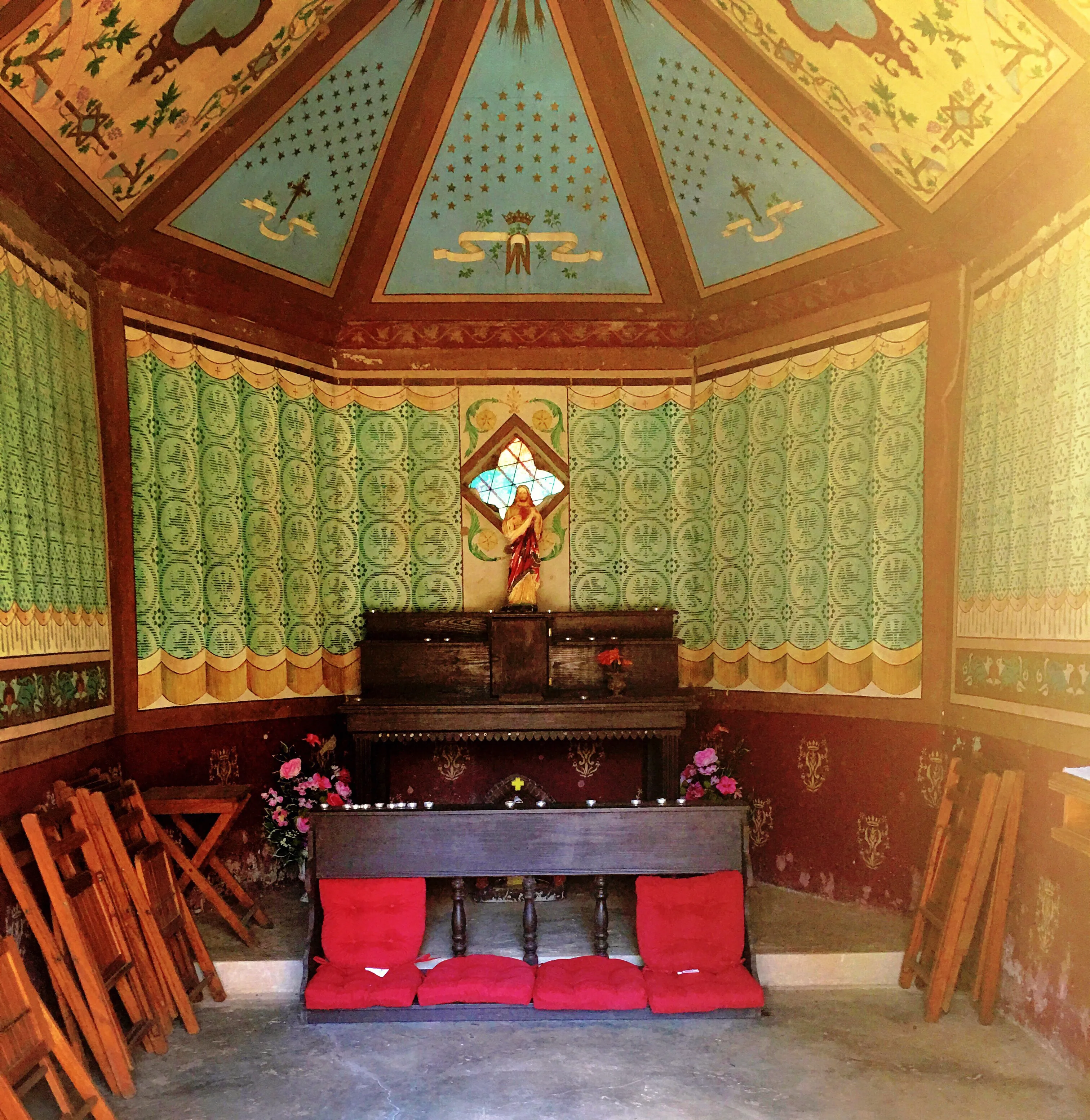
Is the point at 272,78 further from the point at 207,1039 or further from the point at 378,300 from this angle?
the point at 207,1039

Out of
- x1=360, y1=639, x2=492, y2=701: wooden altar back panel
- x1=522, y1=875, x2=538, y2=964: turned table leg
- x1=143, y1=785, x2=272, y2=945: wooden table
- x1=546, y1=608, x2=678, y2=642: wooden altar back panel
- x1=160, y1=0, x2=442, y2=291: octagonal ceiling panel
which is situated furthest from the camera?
x1=546, y1=608, x2=678, y2=642: wooden altar back panel

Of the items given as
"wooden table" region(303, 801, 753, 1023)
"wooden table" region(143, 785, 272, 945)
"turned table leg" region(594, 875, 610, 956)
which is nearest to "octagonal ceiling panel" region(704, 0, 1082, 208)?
"wooden table" region(303, 801, 753, 1023)

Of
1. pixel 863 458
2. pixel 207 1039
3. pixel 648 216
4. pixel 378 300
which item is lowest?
pixel 207 1039

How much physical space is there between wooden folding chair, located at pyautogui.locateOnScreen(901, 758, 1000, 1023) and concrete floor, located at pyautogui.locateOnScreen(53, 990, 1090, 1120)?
0.21m

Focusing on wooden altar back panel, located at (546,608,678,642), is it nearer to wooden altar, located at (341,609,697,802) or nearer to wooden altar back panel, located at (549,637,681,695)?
wooden altar, located at (341,609,697,802)

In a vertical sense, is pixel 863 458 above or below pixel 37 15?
below

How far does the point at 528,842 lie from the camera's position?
4.87 m

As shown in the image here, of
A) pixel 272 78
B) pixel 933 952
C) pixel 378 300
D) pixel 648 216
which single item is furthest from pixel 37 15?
pixel 933 952

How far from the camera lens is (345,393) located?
7.07 meters

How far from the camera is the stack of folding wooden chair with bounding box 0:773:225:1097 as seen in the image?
3893mm

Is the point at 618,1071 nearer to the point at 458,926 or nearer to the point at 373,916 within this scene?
the point at 458,926

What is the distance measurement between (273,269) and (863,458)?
4238mm

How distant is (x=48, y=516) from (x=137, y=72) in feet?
7.52

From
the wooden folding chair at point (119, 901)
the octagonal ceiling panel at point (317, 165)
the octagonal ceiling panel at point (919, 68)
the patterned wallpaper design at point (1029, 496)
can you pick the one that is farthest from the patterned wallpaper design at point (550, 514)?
the wooden folding chair at point (119, 901)
